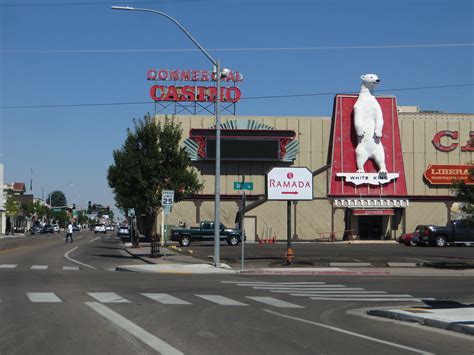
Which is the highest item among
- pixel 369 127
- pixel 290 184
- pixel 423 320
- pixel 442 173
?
pixel 369 127

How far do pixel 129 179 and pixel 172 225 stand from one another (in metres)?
25.0

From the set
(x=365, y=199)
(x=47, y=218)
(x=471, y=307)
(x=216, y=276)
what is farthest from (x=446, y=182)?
(x=47, y=218)

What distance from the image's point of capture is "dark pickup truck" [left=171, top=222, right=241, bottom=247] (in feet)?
166

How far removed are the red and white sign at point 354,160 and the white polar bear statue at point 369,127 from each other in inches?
25.9

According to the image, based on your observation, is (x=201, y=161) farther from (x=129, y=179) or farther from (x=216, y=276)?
(x=216, y=276)

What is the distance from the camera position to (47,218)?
162m

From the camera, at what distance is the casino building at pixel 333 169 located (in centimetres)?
6241

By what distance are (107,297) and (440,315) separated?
25.8 feet

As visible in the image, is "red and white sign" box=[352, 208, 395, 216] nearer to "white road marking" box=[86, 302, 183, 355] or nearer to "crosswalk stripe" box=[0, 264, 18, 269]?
"crosswalk stripe" box=[0, 264, 18, 269]

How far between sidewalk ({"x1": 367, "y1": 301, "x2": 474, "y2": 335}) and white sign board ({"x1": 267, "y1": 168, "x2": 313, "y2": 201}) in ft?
51.7

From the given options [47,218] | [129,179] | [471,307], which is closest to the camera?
[471,307]

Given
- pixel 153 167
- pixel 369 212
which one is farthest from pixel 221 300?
pixel 369 212

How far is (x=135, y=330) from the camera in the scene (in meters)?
11.5

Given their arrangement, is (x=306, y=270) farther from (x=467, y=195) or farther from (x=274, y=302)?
(x=274, y=302)
